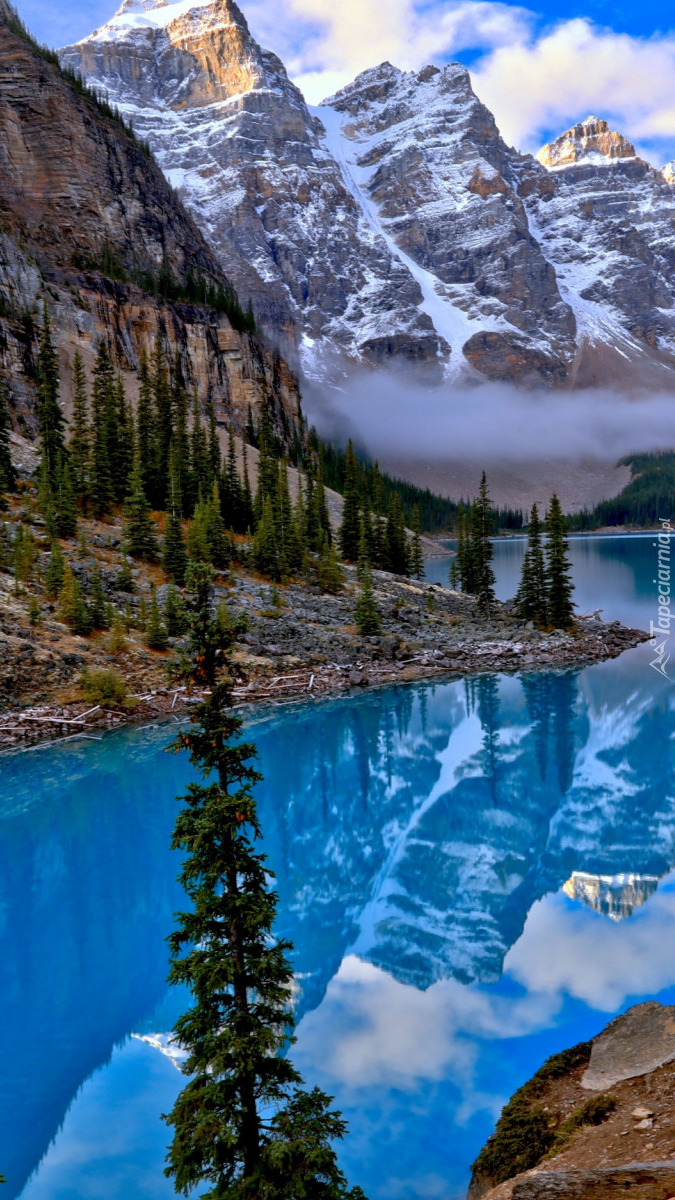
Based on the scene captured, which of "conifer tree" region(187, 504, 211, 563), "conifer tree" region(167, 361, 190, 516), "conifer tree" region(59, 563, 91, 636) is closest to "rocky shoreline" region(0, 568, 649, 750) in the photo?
"conifer tree" region(59, 563, 91, 636)

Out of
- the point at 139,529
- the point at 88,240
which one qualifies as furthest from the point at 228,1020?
the point at 88,240

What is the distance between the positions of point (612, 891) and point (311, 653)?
30.3 metres

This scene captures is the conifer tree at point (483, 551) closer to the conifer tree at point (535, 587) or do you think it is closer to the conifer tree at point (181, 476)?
the conifer tree at point (535, 587)

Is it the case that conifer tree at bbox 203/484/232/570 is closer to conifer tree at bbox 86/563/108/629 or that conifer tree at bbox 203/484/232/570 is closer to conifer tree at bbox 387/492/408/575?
conifer tree at bbox 86/563/108/629

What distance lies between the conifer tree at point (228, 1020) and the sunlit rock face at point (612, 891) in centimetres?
1356

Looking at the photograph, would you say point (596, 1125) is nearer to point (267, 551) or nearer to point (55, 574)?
point (55, 574)

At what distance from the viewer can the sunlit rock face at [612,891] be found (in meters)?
19.9

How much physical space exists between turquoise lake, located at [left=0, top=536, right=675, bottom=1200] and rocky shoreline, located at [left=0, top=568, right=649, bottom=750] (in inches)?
114

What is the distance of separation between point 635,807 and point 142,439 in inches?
2261

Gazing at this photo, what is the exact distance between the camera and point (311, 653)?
49156 millimetres

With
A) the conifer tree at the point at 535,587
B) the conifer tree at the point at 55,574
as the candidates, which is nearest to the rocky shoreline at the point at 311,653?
the conifer tree at the point at 535,587

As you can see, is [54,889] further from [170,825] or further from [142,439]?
[142,439]

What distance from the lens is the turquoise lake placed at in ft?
41.0

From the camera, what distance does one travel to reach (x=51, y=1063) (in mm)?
14141
